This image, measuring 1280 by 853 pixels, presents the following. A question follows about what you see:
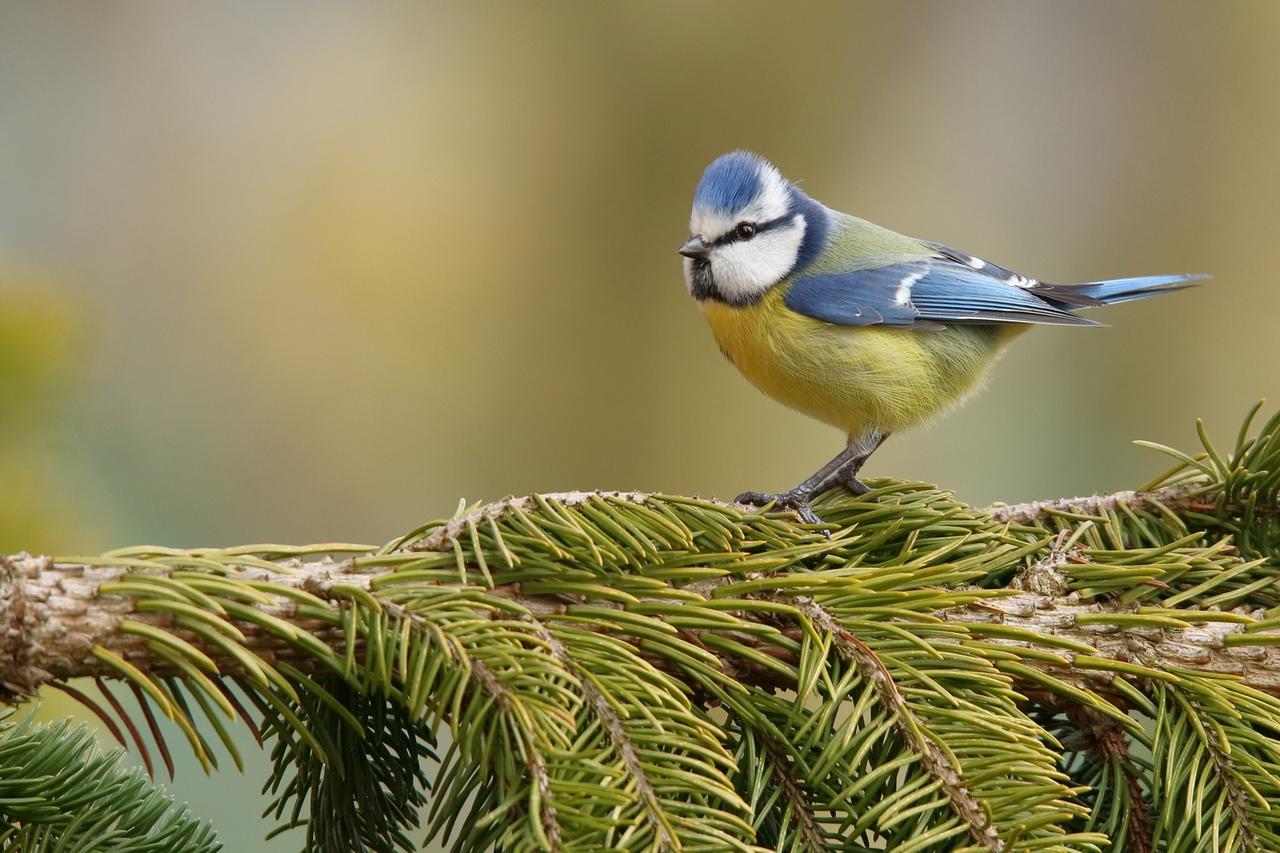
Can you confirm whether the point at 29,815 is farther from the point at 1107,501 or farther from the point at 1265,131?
the point at 1265,131

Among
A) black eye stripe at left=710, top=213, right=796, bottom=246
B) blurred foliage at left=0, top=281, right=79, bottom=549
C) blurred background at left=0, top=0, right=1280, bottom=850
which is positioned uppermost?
blurred background at left=0, top=0, right=1280, bottom=850

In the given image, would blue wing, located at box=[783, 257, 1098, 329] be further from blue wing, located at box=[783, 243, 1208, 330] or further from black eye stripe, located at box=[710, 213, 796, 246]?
black eye stripe, located at box=[710, 213, 796, 246]

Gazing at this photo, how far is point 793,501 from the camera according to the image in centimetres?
89

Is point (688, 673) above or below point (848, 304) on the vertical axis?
below

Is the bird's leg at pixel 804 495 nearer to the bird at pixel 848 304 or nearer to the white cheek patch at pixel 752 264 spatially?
the bird at pixel 848 304

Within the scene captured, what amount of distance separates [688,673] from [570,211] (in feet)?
6.32

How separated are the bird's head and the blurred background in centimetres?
86

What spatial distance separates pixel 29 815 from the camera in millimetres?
616

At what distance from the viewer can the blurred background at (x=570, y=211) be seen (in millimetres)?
2312

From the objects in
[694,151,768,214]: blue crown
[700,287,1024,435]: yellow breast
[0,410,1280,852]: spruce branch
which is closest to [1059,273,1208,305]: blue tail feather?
[700,287,1024,435]: yellow breast

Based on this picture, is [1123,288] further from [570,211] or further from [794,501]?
[570,211]

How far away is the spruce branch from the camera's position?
1.62 feet

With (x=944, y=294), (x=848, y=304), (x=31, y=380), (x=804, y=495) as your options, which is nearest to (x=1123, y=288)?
(x=944, y=294)

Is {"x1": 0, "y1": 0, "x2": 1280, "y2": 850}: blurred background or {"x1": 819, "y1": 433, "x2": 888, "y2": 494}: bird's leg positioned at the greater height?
{"x1": 0, "y1": 0, "x2": 1280, "y2": 850}: blurred background
